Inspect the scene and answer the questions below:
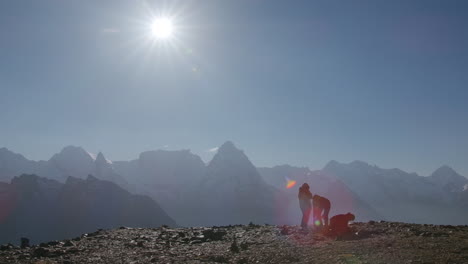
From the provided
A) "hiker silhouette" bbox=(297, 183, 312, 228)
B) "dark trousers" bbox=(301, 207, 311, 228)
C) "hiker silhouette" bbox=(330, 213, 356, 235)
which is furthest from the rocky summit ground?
"hiker silhouette" bbox=(297, 183, 312, 228)

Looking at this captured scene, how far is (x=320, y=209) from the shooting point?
2702 cm

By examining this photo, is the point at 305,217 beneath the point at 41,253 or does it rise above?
above

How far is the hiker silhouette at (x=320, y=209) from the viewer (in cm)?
2616

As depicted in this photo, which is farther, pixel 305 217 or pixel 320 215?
pixel 305 217

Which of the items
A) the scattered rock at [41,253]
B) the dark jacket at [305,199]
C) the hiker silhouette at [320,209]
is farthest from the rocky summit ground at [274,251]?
the dark jacket at [305,199]

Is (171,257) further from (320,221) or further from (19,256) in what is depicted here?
(320,221)

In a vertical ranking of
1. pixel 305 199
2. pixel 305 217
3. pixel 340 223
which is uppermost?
pixel 305 199

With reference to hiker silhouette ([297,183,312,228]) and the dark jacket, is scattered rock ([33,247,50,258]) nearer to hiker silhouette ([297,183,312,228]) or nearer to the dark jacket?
hiker silhouette ([297,183,312,228])

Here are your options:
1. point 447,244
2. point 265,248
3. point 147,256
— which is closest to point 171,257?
point 147,256

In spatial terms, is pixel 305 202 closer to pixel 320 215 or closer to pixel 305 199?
pixel 305 199

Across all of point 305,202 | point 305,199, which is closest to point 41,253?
→ point 305,202

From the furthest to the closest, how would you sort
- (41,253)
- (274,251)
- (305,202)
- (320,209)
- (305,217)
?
(305,202)
(305,217)
(320,209)
(41,253)
(274,251)

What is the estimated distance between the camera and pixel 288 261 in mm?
13969

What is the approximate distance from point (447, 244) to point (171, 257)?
12.0 metres
